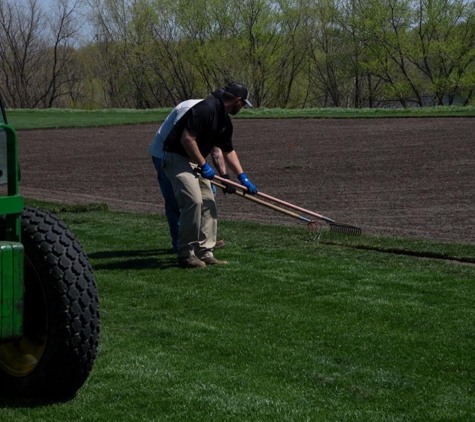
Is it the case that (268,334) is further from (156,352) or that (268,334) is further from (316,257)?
(316,257)

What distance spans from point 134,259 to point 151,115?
3306 cm

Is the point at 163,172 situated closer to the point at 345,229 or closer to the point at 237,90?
the point at 237,90

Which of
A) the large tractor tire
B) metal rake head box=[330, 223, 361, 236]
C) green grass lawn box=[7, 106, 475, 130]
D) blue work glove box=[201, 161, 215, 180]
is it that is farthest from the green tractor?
green grass lawn box=[7, 106, 475, 130]

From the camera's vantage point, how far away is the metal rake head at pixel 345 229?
10539mm

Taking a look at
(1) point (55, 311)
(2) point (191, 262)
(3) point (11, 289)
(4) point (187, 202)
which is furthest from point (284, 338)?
(4) point (187, 202)

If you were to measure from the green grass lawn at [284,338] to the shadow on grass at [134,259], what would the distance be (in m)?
0.02

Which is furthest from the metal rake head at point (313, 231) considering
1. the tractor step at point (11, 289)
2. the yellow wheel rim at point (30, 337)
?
the tractor step at point (11, 289)

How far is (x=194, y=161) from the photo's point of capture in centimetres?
872

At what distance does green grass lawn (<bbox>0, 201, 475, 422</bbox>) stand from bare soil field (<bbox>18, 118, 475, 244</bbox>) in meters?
2.92

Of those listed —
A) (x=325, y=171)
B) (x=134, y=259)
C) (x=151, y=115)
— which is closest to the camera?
(x=134, y=259)

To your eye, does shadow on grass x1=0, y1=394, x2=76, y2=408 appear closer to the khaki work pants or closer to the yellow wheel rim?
the yellow wheel rim

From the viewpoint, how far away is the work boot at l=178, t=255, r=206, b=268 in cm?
867

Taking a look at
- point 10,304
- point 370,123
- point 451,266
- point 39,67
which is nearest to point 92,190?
point 451,266

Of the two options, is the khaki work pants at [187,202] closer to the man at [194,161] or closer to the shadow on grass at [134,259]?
the man at [194,161]
